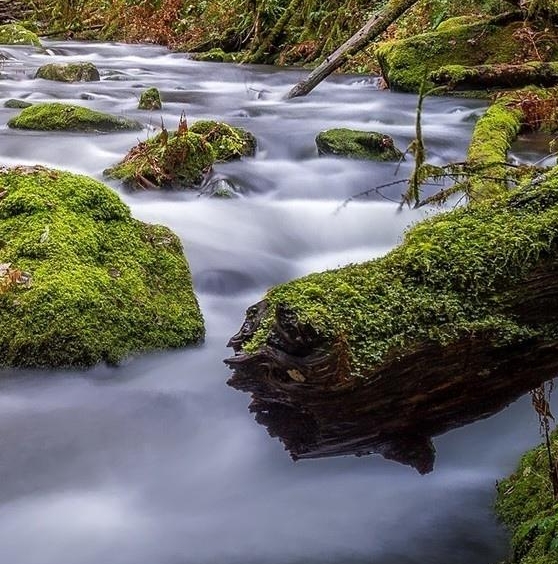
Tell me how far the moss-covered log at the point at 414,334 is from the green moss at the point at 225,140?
4.22 meters

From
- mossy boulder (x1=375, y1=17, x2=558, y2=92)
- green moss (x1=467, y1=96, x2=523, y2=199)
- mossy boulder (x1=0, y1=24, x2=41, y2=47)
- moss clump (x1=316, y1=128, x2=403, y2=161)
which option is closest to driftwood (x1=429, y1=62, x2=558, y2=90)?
green moss (x1=467, y1=96, x2=523, y2=199)

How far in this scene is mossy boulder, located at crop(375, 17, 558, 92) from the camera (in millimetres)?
9617

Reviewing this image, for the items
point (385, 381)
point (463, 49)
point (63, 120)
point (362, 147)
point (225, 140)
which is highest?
point (463, 49)

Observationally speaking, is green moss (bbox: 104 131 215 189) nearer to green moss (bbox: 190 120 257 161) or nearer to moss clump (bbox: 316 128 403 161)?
green moss (bbox: 190 120 257 161)

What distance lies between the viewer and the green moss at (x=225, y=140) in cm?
692

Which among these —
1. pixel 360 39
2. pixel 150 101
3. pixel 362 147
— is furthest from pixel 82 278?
pixel 360 39

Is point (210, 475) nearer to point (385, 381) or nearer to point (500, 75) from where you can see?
point (385, 381)

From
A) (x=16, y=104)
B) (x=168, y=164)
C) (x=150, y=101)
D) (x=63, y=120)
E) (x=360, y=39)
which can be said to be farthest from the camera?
(x=360, y=39)

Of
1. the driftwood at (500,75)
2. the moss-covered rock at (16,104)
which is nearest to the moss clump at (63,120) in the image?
the moss-covered rock at (16,104)

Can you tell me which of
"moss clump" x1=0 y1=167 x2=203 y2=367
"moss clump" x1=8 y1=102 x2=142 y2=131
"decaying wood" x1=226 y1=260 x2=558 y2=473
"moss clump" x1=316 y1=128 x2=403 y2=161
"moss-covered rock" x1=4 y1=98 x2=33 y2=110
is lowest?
"decaying wood" x1=226 y1=260 x2=558 y2=473

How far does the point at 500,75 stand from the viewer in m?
8.60

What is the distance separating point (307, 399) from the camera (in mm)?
2646

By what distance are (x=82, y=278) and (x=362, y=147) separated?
3.71 m

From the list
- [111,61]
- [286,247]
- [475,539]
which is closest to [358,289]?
[475,539]
